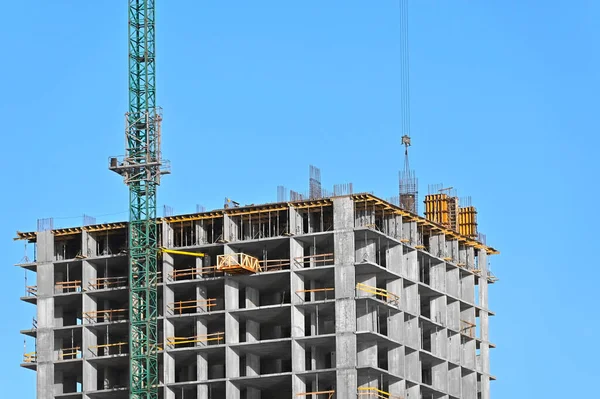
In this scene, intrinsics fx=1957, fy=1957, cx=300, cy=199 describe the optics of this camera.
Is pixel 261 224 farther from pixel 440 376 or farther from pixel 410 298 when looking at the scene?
pixel 440 376

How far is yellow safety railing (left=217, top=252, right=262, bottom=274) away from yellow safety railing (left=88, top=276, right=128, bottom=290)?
12.2 metres

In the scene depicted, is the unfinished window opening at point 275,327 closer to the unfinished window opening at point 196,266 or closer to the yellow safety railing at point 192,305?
the yellow safety railing at point 192,305

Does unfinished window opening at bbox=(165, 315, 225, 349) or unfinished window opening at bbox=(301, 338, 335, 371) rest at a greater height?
unfinished window opening at bbox=(165, 315, 225, 349)

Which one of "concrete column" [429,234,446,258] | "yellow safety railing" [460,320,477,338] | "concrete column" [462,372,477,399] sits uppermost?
"concrete column" [429,234,446,258]

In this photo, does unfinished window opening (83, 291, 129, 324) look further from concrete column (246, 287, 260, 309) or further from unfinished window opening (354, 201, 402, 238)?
unfinished window opening (354, 201, 402, 238)

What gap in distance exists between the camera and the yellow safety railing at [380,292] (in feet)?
565

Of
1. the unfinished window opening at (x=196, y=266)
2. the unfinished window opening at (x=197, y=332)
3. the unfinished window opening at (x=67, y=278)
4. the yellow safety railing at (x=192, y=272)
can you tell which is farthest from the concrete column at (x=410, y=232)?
the unfinished window opening at (x=67, y=278)

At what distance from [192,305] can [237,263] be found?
26.1ft

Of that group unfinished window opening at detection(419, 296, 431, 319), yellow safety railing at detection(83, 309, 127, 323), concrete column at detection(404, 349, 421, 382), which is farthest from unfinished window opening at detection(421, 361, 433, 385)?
yellow safety railing at detection(83, 309, 127, 323)

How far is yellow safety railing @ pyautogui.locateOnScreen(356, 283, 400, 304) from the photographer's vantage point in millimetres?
172250

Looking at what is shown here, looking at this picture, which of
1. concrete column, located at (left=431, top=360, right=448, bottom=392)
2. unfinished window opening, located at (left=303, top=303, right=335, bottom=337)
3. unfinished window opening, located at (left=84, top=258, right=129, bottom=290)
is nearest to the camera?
unfinished window opening, located at (left=303, top=303, right=335, bottom=337)

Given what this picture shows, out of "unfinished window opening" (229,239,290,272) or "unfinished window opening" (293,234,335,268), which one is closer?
"unfinished window opening" (293,234,335,268)

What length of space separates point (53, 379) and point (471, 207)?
45.0m

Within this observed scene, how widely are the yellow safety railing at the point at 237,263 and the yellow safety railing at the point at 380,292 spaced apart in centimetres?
952
